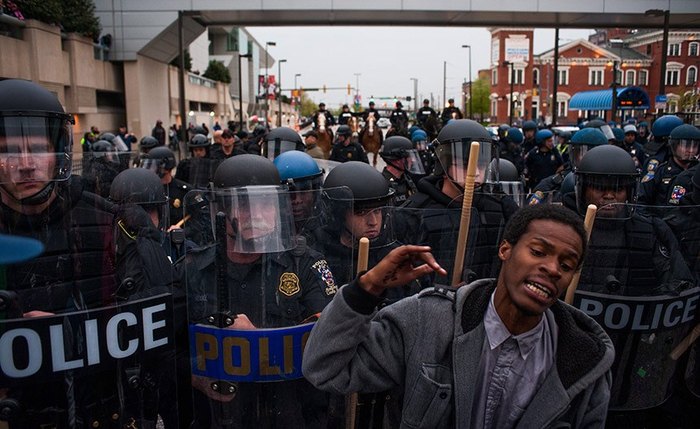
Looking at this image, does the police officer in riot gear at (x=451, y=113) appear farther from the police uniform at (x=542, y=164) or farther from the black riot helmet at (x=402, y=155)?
the black riot helmet at (x=402, y=155)

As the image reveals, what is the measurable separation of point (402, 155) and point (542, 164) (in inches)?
177

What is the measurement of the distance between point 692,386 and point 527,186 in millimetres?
8288

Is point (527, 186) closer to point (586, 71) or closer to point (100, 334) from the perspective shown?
point (100, 334)

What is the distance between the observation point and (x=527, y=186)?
1126 cm

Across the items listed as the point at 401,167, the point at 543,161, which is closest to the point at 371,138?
the point at 543,161

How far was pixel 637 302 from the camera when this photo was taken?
2.95 meters

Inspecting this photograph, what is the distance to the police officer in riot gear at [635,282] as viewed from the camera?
9.74 feet

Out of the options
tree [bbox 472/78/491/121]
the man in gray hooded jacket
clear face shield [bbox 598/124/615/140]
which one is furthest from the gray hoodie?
tree [bbox 472/78/491/121]

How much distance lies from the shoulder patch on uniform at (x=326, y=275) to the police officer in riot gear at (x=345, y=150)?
8937mm

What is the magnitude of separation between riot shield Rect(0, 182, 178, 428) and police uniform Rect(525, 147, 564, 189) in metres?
9.44

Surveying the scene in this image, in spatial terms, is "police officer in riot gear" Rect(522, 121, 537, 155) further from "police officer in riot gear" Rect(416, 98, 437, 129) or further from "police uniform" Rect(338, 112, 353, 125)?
"police uniform" Rect(338, 112, 353, 125)

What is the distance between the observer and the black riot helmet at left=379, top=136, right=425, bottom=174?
7609 millimetres

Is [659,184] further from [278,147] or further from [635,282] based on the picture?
[635,282]

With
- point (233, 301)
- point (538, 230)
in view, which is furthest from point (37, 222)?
point (538, 230)
